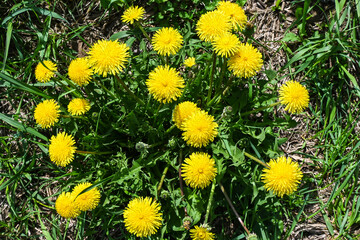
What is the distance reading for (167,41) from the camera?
7.48 ft

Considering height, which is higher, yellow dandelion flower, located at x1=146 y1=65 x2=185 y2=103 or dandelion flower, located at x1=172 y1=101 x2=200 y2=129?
yellow dandelion flower, located at x1=146 y1=65 x2=185 y2=103

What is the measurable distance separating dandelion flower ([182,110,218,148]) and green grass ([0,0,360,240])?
0.53 feet

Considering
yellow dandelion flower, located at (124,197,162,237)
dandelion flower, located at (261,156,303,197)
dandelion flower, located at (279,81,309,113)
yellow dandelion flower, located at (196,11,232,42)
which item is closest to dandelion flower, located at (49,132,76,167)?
yellow dandelion flower, located at (124,197,162,237)

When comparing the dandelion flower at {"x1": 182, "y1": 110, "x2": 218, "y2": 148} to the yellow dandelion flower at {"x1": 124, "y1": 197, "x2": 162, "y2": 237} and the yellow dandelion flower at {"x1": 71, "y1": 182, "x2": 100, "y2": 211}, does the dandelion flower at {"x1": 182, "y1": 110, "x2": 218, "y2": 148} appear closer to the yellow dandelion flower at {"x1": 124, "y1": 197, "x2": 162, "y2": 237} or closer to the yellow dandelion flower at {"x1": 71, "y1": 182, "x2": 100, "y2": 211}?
the yellow dandelion flower at {"x1": 124, "y1": 197, "x2": 162, "y2": 237}

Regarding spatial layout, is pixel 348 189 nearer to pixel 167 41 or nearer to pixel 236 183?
pixel 236 183

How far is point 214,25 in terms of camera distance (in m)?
2.22

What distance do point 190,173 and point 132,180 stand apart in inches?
25.6

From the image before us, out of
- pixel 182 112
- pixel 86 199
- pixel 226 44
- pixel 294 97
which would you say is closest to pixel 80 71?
pixel 182 112

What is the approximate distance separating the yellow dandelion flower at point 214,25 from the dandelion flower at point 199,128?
0.57 meters

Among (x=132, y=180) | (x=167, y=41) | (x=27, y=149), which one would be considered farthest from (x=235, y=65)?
(x=27, y=149)

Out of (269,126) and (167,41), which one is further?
(269,126)

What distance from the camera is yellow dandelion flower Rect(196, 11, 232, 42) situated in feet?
7.28

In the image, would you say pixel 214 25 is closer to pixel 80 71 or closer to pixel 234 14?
pixel 234 14

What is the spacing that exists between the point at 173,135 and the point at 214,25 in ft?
3.16
